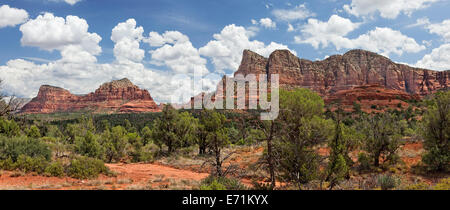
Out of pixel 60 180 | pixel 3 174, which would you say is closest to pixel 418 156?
pixel 60 180

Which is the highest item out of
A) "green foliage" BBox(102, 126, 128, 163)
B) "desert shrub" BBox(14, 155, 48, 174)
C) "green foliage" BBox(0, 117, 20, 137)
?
"green foliage" BBox(0, 117, 20, 137)

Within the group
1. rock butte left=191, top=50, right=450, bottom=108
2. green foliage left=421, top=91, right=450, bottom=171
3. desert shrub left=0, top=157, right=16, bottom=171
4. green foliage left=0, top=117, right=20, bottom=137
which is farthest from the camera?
rock butte left=191, top=50, right=450, bottom=108

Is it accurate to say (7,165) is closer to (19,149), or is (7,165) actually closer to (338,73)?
(19,149)

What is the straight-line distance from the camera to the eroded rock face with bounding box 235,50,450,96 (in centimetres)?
15738

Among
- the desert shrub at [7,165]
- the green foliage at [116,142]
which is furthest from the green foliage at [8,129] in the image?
the green foliage at [116,142]

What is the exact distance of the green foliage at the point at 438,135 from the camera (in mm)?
15133

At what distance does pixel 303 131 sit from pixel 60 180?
11.5 metres

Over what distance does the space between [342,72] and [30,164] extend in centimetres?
18569

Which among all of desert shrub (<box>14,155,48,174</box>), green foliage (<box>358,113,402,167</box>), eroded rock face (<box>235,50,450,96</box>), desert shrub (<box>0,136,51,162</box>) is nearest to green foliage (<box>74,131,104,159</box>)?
desert shrub (<box>0,136,51,162</box>)

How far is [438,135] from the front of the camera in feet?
52.5

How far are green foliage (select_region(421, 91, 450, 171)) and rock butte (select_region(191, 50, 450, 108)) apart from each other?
136 meters

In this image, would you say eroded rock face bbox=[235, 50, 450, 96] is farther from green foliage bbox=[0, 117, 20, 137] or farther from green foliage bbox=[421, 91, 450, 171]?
green foliage bbox=[0, 117, 20, 137]

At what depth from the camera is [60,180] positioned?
10.6 meters
